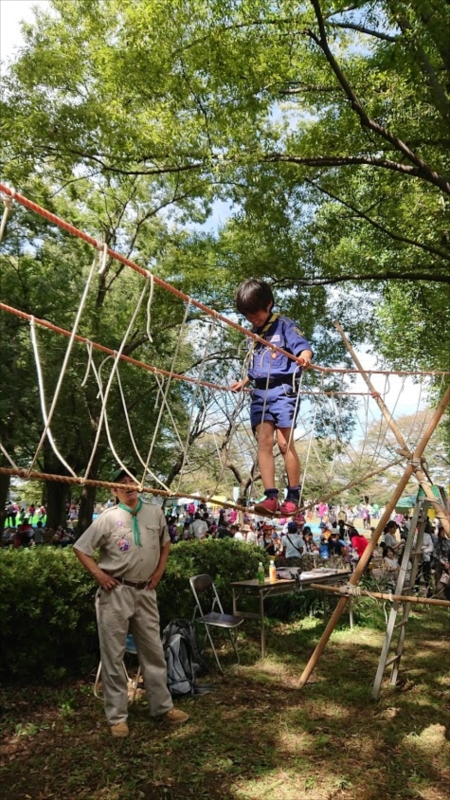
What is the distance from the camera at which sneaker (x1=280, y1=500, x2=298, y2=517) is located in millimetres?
3025

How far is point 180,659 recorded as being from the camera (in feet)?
14.0

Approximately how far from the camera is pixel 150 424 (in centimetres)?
1381

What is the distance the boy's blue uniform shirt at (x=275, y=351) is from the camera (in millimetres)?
3092

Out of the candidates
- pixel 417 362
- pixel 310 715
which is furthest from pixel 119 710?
pixel 417 362

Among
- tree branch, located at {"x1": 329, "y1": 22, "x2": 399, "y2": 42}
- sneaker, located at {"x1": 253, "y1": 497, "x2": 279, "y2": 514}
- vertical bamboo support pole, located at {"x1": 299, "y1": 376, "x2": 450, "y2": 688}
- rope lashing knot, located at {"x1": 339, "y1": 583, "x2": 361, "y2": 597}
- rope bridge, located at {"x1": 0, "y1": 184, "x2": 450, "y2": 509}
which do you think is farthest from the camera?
tree branch, located at {"x1": 329, "y1": 22, "x2": 399, "y2": 42}

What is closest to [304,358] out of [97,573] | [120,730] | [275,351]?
[275,351]

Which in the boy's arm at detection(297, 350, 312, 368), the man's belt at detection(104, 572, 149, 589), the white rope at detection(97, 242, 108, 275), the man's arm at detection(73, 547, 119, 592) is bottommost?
the man's belt at detection(104, 572, 149, 589)

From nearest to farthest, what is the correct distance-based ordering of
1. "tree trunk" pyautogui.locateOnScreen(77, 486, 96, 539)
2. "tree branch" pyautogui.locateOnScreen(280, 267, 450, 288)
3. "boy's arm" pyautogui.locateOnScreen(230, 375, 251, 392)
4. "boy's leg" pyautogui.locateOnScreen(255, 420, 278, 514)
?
"boy's leg" pyautogui.locateOnScreen(255, 420, 278, 514), "boy's arm" pyautogui.locateOnScreen(230, 375, 251, 392), "tree branch" pyautogui.locateOnScreen(280, 267, 450, 288), "tree trunk" pyautogui.locateOnScreen(77, 486, 96, 539)

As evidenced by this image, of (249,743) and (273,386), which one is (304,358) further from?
(249,743)

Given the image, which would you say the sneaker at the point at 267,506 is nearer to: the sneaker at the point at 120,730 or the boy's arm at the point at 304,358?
the boy's arm at the point at 304,358

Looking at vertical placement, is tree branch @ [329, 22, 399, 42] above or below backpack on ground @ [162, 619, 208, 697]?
above

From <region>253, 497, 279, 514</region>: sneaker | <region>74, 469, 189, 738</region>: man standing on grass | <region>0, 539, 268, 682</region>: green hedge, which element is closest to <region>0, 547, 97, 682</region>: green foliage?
<region>0, 539, 268, 682</region>: green hedge

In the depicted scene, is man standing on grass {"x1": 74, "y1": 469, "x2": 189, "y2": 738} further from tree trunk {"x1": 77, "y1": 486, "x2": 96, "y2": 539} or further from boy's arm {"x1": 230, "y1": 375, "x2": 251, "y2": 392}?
tree trunk {"x1": 77, "y1": 486, "x2": 96, "y2": 539}

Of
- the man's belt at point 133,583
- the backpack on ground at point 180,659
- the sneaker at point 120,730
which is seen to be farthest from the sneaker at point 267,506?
the backpack on ground at point 180,659
